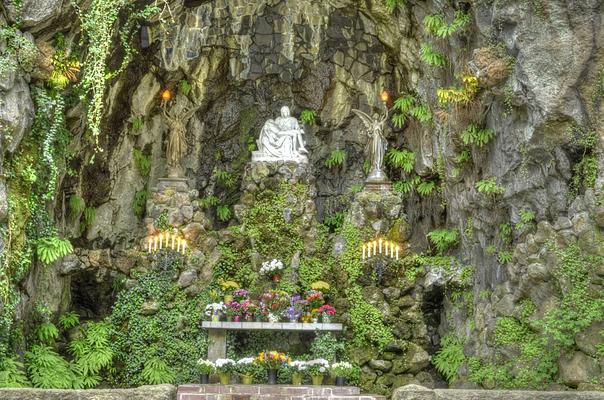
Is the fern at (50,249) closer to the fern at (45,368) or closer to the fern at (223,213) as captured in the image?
the fern at (45,368)

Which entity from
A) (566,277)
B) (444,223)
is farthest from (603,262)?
(444,223)

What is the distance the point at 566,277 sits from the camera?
1136 centimetres

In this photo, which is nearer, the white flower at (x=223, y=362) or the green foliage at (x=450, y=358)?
the white flower at (x=223, y=362)

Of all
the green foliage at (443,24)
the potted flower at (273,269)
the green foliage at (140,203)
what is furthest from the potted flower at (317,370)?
the green foliage at (443,24)

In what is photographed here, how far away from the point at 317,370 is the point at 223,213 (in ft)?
19.1

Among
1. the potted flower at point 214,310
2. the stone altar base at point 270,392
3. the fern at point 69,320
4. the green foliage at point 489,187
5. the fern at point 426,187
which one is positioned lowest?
the stone altar base at point 270,392

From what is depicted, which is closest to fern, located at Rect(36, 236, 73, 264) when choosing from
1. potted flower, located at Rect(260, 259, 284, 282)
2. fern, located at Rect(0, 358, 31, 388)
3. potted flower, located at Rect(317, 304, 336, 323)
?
fern, located at Rect(0, 358, 31, 388)

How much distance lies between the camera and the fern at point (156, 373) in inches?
582

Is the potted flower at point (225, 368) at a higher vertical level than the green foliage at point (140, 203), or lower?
lower

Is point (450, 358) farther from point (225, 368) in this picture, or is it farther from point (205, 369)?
point (205, 369)

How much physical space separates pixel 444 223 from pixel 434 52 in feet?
12.9

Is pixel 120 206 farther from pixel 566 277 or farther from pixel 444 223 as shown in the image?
pixel 566 277

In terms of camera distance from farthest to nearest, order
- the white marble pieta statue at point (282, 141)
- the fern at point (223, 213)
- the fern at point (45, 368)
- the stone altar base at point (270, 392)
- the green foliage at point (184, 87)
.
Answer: the fern at point (223, 213), the green foliage at point (184, 87), the white marble pieta statue at point (282, 141), the stone altar base at point (270, 392), the fern at point (45, 368)

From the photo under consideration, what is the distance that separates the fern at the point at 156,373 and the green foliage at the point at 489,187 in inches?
281
